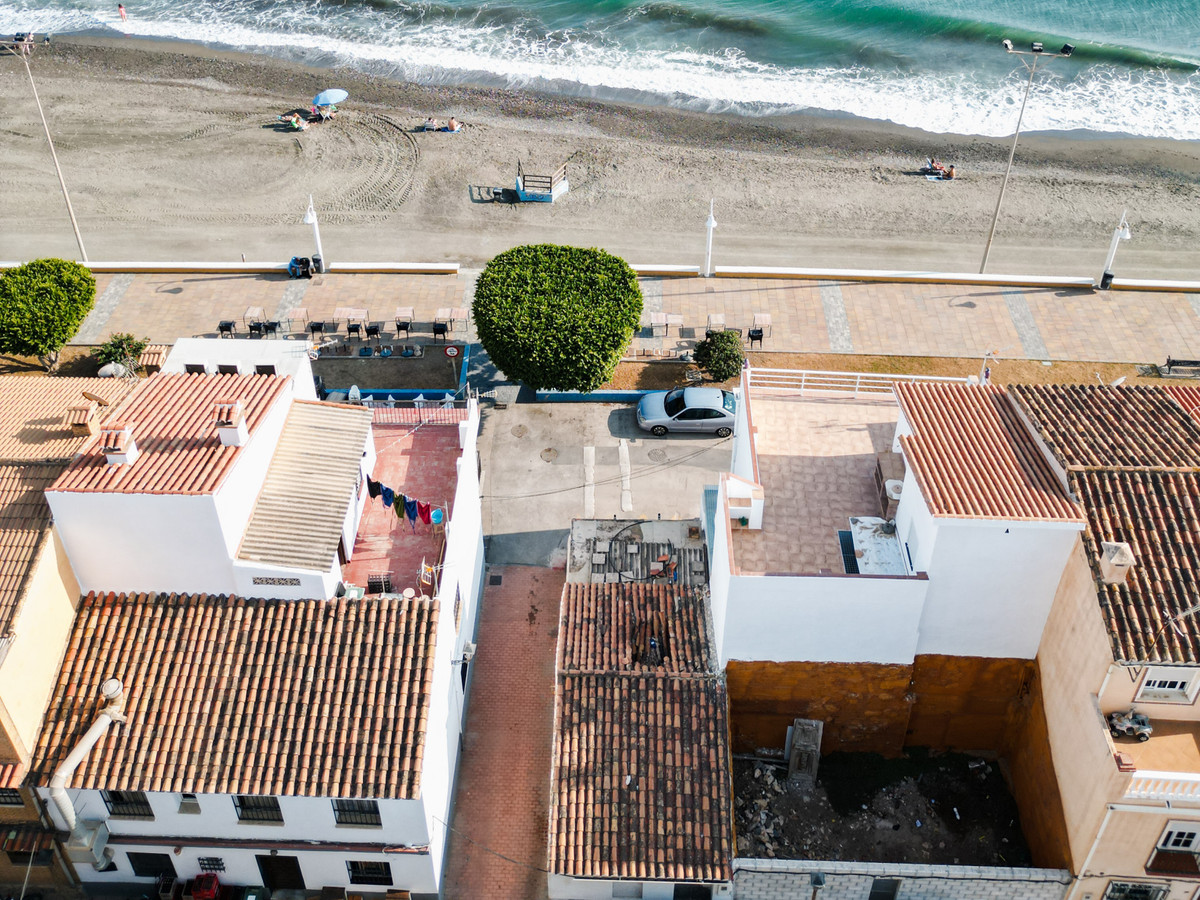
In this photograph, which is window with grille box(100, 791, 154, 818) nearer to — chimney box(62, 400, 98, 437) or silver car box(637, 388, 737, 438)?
chimney box(62, 400, 98, 437)

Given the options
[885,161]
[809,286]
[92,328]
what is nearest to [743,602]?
[809,286]

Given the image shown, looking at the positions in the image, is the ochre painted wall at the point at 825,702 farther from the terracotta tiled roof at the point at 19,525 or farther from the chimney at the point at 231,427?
the terracotta tiled roof at the point at 19,525

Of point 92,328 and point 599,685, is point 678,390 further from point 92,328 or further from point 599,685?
point 92,328

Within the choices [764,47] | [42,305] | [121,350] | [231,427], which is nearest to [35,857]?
[231,427]

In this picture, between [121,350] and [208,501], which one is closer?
[208,501]

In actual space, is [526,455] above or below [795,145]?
below

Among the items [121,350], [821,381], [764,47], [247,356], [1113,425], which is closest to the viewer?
[1113,425]

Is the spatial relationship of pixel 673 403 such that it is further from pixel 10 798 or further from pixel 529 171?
pixel 10 798
